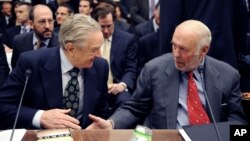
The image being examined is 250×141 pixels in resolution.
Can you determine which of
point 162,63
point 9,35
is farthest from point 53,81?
point 9,35

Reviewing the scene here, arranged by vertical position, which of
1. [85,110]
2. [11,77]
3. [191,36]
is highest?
[191,36]

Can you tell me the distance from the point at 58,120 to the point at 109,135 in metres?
0.28

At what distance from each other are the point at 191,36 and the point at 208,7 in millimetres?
748

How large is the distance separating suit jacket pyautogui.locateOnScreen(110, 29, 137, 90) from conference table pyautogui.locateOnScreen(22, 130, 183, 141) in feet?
6.03

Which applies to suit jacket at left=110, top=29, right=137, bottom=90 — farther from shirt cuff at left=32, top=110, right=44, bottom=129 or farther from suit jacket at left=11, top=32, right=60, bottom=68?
shirt cuff at left=32, top=110, right=44, bottom=129

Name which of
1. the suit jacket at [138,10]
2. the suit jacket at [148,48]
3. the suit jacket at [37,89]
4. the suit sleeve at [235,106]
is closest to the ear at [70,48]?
the suit jacket at [37,89]

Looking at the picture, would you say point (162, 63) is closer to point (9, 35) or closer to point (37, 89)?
point (37, 89)

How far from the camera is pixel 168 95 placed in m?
2.35

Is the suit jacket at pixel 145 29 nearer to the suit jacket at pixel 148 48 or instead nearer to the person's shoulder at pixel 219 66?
the suit jacket at pixel 148 48

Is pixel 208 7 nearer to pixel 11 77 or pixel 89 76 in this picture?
pixel 89 76

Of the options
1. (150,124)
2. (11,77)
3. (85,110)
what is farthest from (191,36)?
(11,77)

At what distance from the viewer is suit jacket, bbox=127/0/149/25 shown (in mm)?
6695

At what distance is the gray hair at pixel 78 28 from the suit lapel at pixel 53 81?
16 cm

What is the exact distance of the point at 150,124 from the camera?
2.43 metres
